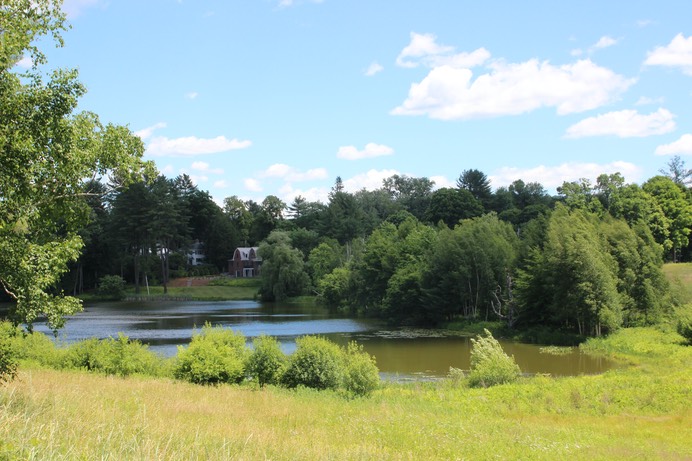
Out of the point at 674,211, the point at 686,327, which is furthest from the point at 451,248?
the point at 674,211

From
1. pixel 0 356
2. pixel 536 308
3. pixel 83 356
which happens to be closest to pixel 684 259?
pixel 536 308

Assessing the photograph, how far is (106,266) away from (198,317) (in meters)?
49.0

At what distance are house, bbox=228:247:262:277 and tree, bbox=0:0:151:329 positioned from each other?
116192mm

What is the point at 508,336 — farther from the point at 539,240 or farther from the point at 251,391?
the point at 251,391

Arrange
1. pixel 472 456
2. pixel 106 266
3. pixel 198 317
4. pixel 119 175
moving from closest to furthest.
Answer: pixel 472 456
pixel 119 175
pixel 198 317
pixel 106 266

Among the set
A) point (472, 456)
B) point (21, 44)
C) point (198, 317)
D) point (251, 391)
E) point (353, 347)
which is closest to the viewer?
point (21, 44)

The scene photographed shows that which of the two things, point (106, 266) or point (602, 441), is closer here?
point (602, 441)

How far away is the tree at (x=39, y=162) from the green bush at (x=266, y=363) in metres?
12.6

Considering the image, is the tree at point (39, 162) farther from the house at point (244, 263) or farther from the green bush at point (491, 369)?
the house at point (244, 263)

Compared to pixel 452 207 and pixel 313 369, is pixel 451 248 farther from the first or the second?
pixel 452 207

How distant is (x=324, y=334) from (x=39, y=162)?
42886 millimetres

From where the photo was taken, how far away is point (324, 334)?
53.2 meters

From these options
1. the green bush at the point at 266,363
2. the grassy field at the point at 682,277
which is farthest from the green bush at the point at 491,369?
A: the grassy field at the point at 682,277

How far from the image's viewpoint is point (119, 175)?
13398 millimetres
